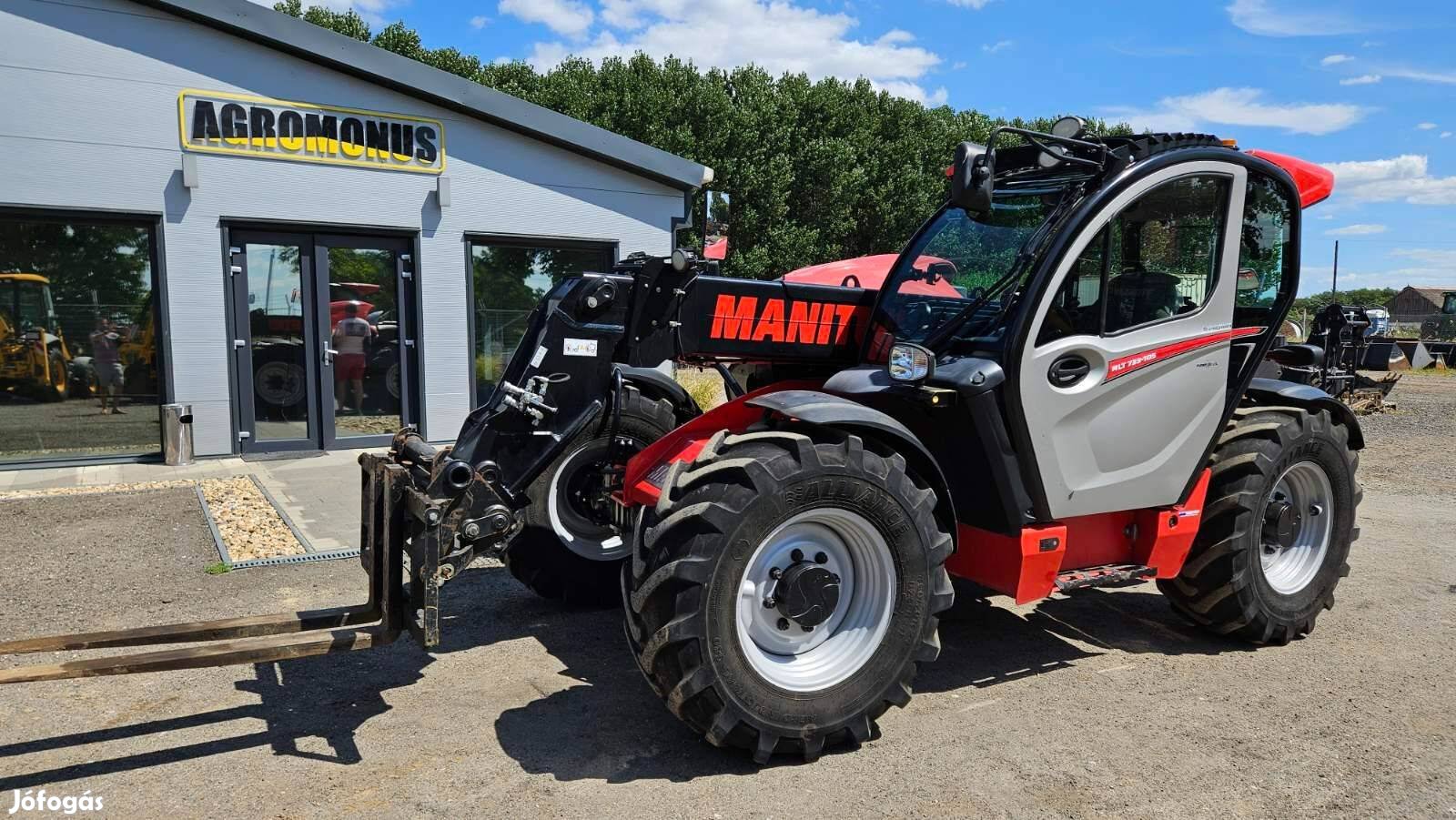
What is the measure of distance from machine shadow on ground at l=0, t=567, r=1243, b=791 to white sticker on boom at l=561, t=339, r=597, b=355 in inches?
60.3

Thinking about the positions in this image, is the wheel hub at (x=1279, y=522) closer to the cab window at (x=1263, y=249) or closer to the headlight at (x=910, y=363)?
the cab window at (x=1263, y=249)

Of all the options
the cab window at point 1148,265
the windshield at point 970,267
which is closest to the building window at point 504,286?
the windshield at point 970,267

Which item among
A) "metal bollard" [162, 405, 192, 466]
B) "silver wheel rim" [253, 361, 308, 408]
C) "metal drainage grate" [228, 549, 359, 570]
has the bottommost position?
"metal drainage grate" [228, 549, 359, 570]

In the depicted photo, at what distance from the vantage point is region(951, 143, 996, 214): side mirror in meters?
4.09

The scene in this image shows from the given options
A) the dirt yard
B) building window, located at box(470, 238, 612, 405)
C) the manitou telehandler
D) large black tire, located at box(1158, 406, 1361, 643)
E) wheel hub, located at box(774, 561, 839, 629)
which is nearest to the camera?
the dirt yard

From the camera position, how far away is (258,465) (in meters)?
10.2

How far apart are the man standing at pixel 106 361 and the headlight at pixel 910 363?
30.6ft

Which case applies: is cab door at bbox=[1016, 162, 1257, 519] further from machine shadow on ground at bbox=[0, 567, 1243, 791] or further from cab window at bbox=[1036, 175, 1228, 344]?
machine shadow on ground at bbox=[0, 567, 1243, 791]

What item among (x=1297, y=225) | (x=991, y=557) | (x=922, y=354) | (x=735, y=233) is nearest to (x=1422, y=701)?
(x=991, y=557)

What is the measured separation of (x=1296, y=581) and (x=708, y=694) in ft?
12.2

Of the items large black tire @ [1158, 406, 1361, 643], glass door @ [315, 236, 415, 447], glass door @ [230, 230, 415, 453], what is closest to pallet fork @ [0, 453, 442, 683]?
large black tire @ [1158, 406, 1361, 643]

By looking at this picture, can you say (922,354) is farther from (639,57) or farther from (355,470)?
(639,57)

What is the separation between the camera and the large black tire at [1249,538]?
4996 mm

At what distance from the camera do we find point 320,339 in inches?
430
